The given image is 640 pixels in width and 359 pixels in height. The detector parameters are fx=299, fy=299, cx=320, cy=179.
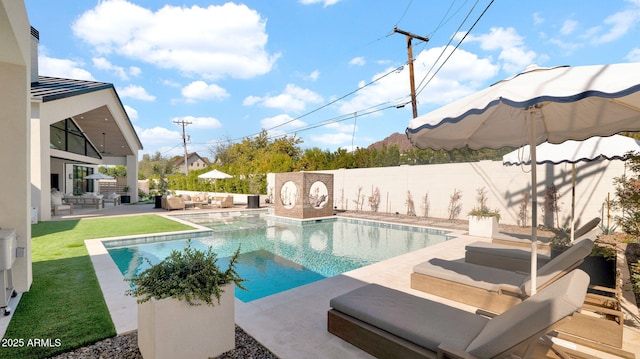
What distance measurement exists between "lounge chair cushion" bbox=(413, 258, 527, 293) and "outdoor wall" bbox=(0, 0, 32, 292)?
6.09 meters

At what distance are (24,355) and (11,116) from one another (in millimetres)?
3345

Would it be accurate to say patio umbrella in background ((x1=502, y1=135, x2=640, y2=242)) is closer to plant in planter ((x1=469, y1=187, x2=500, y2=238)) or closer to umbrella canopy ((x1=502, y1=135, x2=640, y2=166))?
umbrella canopy ((x1=502, y1=135, x2=640, y2=166))

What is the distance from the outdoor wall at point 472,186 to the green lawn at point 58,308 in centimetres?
984

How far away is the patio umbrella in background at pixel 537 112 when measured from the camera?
2293 millimetres

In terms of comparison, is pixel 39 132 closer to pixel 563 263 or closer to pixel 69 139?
pixel 69 139

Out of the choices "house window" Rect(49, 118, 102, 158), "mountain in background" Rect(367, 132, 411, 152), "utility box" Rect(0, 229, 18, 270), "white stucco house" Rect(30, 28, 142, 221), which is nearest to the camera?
"utility box" Rect(0, 229, 18, 270)

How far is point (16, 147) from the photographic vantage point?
172 inches

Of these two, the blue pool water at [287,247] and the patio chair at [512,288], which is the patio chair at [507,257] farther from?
the blue pool water at [287,247]

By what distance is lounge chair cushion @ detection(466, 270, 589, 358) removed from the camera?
2.01 metres

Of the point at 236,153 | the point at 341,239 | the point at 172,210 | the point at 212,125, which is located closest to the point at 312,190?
the point at 341,239

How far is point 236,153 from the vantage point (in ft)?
149

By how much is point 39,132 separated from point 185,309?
A: 1322 centimetres

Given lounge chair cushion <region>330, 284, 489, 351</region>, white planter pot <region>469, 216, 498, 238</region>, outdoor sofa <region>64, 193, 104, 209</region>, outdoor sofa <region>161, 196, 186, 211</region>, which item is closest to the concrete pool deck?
lounge chair cushion <region>330, 284, 489, 351</region>

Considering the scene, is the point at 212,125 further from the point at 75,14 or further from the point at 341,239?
the point at 341,239
